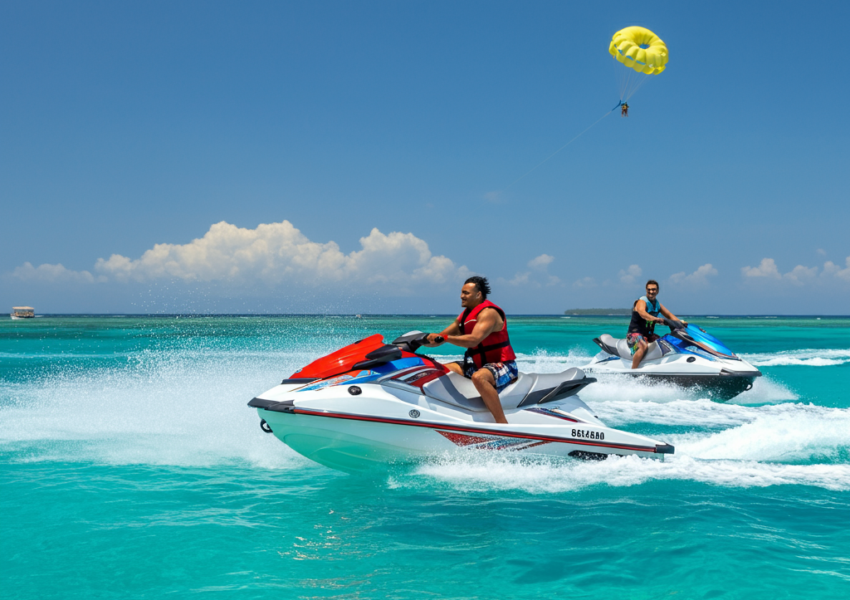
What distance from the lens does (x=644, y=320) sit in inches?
430

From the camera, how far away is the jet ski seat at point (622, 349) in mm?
10883

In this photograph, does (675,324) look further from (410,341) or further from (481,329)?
(410,341)

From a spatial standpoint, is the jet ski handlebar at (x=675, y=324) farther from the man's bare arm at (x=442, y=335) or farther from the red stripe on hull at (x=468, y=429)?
the man's bare arm at (x=442, y=335)

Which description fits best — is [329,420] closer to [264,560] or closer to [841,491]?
[264,560]

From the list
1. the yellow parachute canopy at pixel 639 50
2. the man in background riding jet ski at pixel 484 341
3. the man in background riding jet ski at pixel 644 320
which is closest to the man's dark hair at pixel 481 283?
the man in background riding jet ski at pixel 484 341

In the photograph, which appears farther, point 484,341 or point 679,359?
point 679,359

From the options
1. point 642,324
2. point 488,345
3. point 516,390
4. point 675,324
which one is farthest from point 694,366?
point 488,345

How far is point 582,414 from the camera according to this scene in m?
5.66

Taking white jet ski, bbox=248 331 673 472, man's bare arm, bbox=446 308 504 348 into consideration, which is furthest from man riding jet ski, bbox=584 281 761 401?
man's bare arm, bbox=446 308 504 348

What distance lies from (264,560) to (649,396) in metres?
8.41

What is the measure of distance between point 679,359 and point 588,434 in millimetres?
5920

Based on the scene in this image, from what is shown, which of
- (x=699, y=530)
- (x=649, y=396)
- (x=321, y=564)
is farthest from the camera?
(x=649, y=396)

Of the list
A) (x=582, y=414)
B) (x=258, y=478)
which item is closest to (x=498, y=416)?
(x=582, y=414)

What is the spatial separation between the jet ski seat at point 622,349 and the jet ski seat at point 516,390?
18.6 feet
